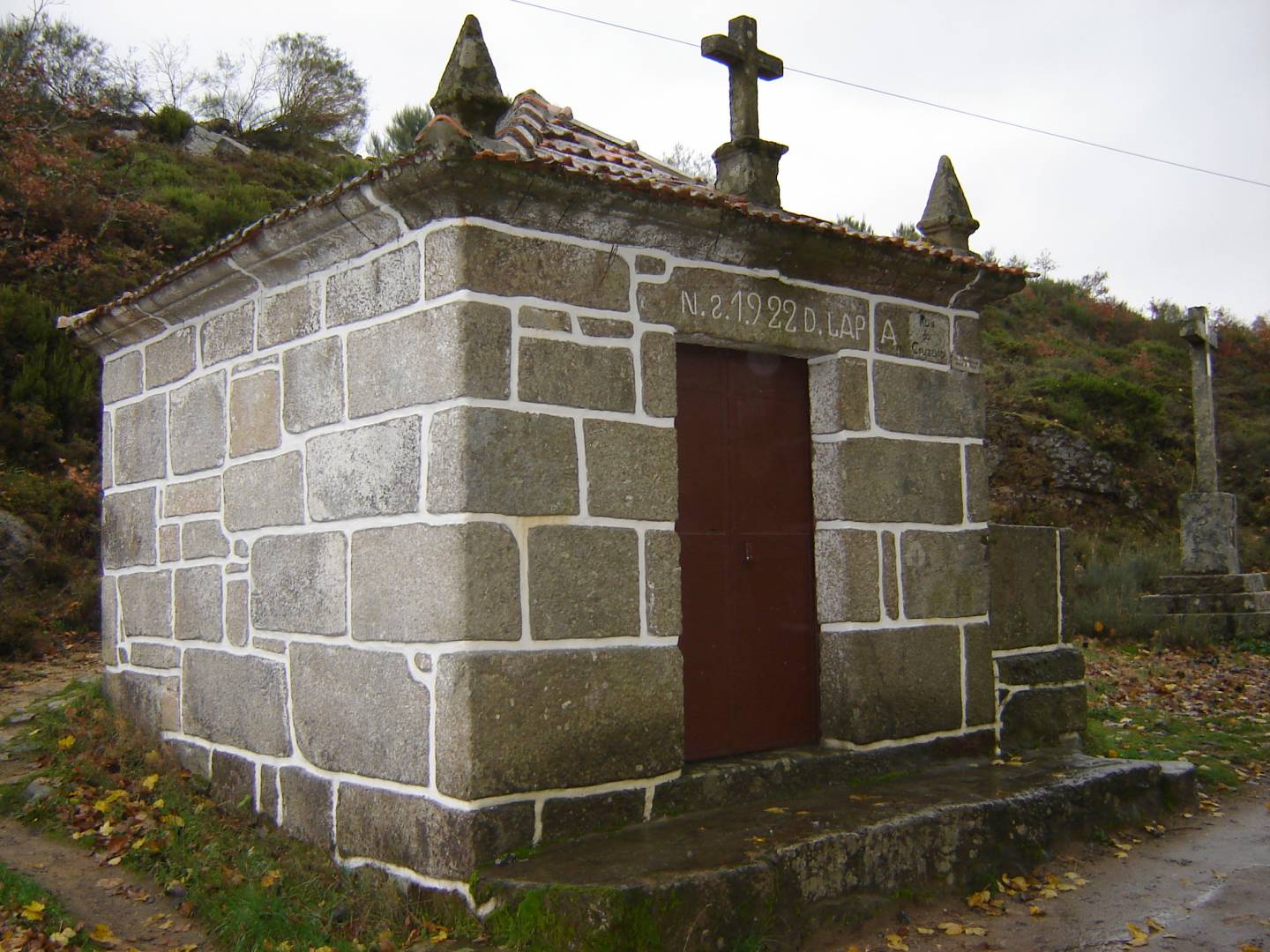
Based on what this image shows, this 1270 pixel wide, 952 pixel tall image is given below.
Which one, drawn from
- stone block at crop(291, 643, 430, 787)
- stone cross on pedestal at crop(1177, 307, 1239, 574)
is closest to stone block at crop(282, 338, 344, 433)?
stone block at crop(291, 643, 430, 787)

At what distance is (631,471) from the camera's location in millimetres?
4172

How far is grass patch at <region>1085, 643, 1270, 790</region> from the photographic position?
639cm

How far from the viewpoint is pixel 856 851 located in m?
3.93

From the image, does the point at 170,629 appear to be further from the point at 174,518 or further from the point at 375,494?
the point at 375,494

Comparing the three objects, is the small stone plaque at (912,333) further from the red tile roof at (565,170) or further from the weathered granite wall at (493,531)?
the red tile roof at (565,170)

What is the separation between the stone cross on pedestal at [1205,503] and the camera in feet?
38.6

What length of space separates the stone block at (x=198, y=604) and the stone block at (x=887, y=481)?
2844 mm

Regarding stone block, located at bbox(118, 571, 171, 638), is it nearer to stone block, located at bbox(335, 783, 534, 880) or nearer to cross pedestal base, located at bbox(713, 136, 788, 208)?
stone block, located at bbox(335, 783, 534, 880)

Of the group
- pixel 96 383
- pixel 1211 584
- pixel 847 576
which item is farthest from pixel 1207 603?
pixel 96 383

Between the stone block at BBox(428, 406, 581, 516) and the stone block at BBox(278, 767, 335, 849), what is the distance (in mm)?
1349

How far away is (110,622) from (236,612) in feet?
5.95

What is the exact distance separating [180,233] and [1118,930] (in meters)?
14.9

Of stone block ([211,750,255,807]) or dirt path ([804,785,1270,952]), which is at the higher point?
stone block ([211,750,255,807])

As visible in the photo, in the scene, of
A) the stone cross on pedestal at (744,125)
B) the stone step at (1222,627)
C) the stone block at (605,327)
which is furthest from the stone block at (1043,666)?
the stone step at (1222,627)
